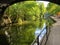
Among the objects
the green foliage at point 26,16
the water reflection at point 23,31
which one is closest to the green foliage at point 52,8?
the green foliage at point 26,16

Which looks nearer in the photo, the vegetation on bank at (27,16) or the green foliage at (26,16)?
the vegetation on bank at (27,16)

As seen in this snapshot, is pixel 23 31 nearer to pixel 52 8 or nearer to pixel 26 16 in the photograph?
pixel 26 16

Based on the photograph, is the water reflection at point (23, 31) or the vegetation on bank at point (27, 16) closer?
the water reflection at point (23, 31)

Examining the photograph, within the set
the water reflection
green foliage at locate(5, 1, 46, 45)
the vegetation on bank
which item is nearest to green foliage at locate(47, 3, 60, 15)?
the vegetation on bank

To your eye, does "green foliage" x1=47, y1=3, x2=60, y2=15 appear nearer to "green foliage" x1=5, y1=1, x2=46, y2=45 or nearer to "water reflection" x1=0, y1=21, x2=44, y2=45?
"green foliage" x1=5, y1=1, x2=46, y2=45

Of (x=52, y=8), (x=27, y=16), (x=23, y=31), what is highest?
(x=52, y=8)

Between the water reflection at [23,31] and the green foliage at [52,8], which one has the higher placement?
the green foliage at [52,8]

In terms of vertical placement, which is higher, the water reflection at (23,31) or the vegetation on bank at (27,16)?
the vegetation on bank at (27,16)

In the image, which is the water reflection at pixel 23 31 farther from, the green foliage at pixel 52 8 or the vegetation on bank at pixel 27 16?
the green foliage at pixel 52 8

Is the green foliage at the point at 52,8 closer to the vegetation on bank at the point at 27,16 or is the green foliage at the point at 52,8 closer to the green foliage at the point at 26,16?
the vegetation on bank at the point at 27,16

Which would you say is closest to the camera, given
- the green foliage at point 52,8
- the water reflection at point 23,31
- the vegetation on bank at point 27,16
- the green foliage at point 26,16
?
the water reflection at point 23,31

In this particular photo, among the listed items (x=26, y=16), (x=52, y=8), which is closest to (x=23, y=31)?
(x=26, y=16)

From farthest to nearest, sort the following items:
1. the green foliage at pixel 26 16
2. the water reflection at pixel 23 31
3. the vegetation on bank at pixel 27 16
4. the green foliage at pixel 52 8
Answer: the green foliage at pixel 26 16 → the vegetation on bank at pixel 27 16 → the green foliage at pixel 52 8 → the water reflection at pixel 23 31

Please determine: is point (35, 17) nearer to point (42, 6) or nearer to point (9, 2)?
point (42, 6)
